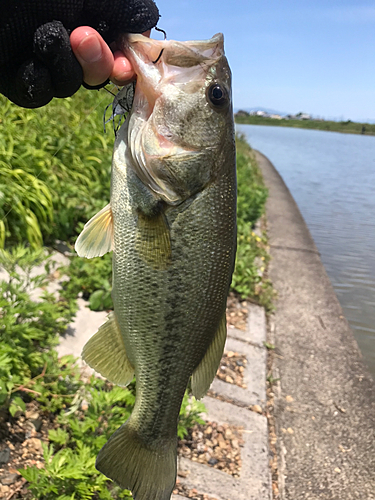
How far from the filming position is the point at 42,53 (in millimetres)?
1646

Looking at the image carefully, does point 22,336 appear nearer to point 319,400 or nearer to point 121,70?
point 121,70

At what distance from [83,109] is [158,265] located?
Answer: 6.59m

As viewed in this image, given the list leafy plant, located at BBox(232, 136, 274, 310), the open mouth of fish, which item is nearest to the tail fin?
the open mouth of fish

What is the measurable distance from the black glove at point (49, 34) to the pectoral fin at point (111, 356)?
3.75ft

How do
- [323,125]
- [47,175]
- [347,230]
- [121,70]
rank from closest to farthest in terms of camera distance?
1. [121,70]
2. [47,175]
3. [347,230]
4. [323,125]

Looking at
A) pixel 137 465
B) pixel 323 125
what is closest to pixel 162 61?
pixel 137 465

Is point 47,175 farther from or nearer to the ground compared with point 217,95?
nearer to the ground

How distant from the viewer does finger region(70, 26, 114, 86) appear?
1640 millimetres

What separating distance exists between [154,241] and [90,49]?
846 millimetres

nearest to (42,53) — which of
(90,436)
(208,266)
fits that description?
(208,266)

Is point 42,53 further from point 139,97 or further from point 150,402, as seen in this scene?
point 150,402

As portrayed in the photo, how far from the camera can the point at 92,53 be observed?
1.67 meters

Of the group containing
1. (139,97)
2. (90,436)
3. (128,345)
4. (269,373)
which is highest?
(139,97)

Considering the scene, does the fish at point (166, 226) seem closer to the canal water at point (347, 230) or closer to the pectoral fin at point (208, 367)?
the pectoral fin at point (208, 367)
